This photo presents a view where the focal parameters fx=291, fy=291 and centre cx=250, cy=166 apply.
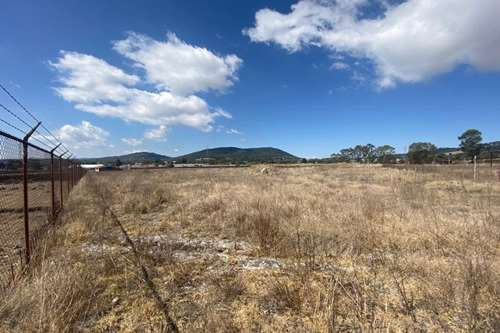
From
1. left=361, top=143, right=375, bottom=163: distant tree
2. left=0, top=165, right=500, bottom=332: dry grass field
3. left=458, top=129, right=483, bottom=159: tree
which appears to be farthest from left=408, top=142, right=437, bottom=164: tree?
left=0, top=165, right=500, bottom=332: dry grass field

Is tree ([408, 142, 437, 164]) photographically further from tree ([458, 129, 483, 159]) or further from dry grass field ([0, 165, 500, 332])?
dry grass field ([0, 165, 500, 332])

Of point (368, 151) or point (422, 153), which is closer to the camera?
point (422, 153)

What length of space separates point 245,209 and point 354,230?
3.20m

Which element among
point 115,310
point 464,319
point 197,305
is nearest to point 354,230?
point 464,319

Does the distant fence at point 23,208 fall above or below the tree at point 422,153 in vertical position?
below

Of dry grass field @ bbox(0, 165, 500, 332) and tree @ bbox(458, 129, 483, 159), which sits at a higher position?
tree @ bbox(458, 129, 483, 159)

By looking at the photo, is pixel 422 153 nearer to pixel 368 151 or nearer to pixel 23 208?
pixel 368 151

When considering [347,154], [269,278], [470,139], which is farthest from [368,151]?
[269,278]

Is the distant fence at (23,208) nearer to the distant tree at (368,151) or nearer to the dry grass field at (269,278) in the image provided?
the dry grass field at (269,278)

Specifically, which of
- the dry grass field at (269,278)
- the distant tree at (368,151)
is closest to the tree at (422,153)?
the distant tree at (368,151)

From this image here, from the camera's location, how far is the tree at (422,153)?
79.2 m

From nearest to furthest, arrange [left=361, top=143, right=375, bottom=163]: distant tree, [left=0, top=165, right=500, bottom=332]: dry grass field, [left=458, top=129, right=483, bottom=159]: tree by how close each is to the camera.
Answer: [left=0, top=165, right=500, bottom=332]: dry grass field, [left=458, top=129, right=483, bottom=159]: tree, [left=361, top=143, right=375, bottom=163]: distant tree

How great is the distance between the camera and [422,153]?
8450 centimetres

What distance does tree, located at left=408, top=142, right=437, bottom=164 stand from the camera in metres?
79.2
